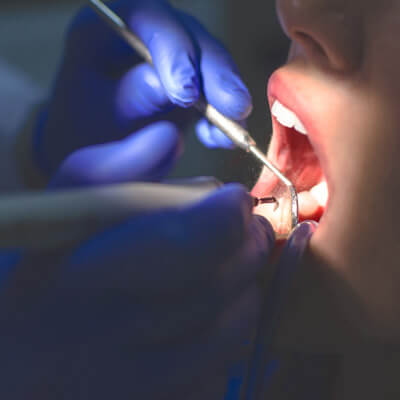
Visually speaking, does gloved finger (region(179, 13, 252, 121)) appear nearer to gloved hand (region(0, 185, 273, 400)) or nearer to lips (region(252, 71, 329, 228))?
lips (region(252, 71, 329, 228))

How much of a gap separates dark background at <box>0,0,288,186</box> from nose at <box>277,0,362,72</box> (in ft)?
0.22

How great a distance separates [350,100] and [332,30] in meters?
0.09

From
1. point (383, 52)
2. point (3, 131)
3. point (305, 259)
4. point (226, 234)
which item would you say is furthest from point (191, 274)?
point (3, 131)

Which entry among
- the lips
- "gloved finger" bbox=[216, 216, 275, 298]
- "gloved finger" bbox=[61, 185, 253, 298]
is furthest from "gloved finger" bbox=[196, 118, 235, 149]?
"gloved finger" bbox=[61, 185, 253, 298]

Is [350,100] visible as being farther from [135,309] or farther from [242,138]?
[135,309]

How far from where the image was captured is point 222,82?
71 cm

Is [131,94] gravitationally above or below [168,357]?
above

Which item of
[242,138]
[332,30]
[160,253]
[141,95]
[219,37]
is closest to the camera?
[160,253]

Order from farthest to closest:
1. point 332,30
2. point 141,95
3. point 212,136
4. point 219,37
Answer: point 219,37, point 141,95, point 212,136, point 332,30

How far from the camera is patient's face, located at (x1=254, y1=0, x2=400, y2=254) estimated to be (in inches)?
20.6

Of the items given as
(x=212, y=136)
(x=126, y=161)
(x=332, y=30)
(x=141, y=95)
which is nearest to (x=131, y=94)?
(x=141, y=95)

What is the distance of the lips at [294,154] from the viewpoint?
1.94 ft

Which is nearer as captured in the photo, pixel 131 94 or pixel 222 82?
pixel 222 82

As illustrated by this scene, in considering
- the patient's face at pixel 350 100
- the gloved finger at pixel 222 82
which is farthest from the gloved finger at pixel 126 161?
the patient's face at pixel 350 100
